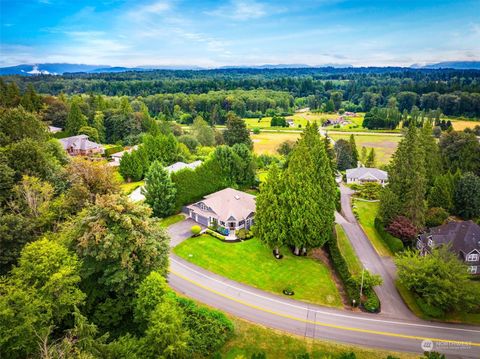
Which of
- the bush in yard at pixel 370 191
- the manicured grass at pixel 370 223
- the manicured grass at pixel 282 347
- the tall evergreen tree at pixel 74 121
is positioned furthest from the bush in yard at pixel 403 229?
the tall evergreen tree at pixel 74 121

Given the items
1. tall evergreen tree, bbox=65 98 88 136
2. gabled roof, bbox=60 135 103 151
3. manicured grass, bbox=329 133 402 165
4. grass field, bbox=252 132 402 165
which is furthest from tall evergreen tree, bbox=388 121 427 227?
tall evergreen tree, bbox=65 98 88 136

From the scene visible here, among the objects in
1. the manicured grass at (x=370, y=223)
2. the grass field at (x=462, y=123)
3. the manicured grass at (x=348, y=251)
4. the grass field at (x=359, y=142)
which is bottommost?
the grass field at (x=359, y=142)

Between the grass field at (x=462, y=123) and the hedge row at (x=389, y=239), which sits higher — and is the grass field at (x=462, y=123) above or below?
above

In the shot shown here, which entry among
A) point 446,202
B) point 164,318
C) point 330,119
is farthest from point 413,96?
point 164,318

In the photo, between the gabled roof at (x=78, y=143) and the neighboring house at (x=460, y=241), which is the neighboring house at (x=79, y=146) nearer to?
the gabled roof at (x=78, y=143)

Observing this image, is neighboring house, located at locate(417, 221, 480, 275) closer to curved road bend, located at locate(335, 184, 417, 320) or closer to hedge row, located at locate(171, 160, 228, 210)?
curved road bend, located at locate(335, 184, 417, 320)
